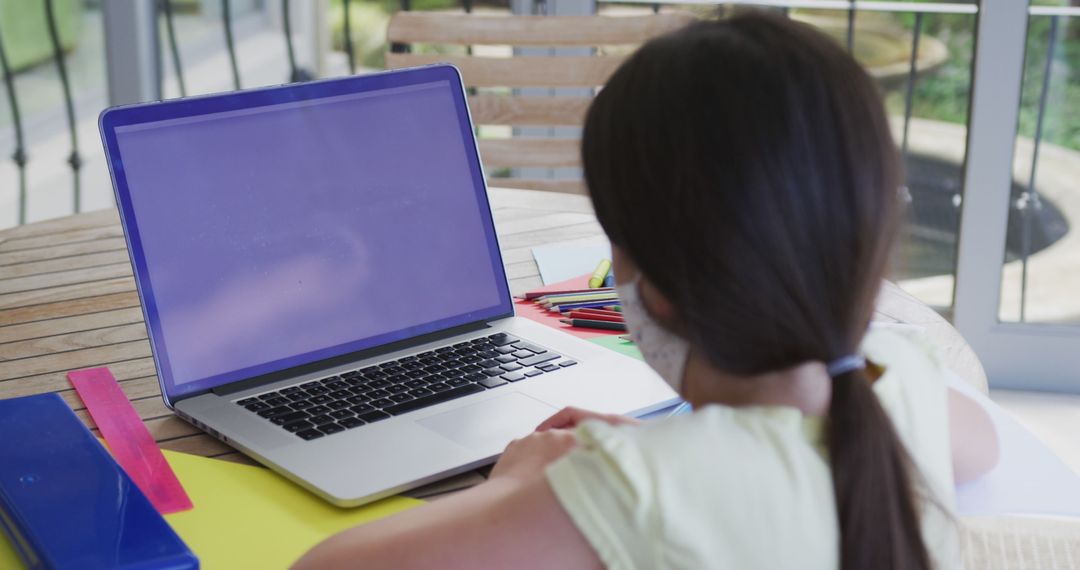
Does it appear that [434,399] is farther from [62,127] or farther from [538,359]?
[62,127]

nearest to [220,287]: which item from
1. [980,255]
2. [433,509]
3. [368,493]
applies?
[368,493]

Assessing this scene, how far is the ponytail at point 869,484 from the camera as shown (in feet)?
2.23

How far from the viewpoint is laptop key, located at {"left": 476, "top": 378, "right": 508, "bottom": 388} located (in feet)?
3.41

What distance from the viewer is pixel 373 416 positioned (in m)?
0.97

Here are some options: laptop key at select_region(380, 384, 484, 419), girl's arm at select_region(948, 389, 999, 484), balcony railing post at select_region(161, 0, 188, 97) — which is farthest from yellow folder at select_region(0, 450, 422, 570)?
balcony railing post at select_region(161, 0, 188, 97)

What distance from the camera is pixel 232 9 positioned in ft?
13.1

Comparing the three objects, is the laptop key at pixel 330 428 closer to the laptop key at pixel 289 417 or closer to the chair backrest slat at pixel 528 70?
the laptop key at pixel 289 417

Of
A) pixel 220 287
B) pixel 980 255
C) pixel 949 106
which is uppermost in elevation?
pixel 220 287

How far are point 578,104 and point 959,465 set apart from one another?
1.34 m

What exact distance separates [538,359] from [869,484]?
18.2 inches

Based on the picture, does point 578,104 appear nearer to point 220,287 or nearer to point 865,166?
point 220,287

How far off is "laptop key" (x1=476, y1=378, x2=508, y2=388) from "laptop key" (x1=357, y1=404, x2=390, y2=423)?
104 mm

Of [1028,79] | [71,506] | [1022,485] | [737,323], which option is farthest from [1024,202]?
[71,506]

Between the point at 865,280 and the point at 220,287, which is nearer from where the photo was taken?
the point at 865,280
